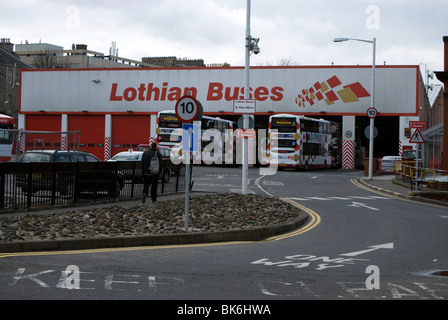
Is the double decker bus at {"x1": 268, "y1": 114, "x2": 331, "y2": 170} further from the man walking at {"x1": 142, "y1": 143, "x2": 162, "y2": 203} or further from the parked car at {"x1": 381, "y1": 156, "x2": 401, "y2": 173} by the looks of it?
the man walking at {"x1": 142, "y1": 143, "x2": 162, "y2": 203}

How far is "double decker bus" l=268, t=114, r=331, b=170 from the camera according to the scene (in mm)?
41312

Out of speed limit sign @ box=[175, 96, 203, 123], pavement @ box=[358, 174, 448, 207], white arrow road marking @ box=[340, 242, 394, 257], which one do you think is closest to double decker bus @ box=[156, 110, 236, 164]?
pavement @ box=[358, 174, 448, 207]

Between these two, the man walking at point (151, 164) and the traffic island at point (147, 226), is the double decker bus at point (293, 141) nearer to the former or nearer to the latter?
the traffic island at point (147, 226)

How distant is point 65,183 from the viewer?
1582 centimetres

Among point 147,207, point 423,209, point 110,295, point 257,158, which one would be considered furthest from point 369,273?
point 257,158

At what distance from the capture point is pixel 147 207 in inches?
612

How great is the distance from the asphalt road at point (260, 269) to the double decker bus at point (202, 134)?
2673cm

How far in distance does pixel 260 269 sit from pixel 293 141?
33238 millimetres

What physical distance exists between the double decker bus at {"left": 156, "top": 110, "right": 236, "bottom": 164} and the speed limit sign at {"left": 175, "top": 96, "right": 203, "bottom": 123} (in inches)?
1082

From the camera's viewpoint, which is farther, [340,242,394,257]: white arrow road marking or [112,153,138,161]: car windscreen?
[112,153,138,161]: car windscreen

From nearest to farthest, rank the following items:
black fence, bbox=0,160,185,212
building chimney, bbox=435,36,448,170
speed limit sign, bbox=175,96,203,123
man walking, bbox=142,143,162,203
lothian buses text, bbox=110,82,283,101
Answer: speed limit sign, bbox=175,96,203,123 < black fence, bbox=0,160,185,212 < man walking, bbox=142,143,162,203 < building chimney, bbox=435,36,448,170 < lothian buses text, bbox=110,82,283,101

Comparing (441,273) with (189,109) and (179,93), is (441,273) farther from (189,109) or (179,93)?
(179,93)

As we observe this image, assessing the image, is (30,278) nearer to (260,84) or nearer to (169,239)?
(169,239)

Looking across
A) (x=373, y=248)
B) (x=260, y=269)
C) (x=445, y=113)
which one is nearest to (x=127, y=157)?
(x=445, y=113)
